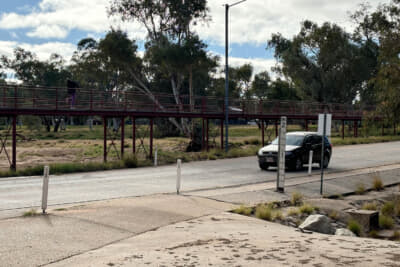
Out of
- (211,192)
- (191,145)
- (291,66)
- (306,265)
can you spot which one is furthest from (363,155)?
(291,66)

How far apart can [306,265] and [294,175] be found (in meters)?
14.1

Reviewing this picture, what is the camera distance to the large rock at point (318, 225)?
10.7 m

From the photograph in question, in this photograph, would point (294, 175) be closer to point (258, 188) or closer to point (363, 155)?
point (258, 188)

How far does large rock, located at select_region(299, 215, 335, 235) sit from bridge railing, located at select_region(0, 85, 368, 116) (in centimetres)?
1762

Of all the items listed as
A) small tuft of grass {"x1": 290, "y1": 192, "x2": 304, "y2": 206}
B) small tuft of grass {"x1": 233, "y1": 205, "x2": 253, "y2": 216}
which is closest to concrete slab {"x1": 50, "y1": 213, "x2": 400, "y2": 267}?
small tuft of grass {"x1": 233, "y1": 205, "x2": 253, "y2": 216}

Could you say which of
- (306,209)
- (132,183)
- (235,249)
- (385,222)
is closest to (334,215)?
(306,209)

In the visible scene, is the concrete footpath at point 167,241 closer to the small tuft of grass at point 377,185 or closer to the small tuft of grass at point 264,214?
the small tuft of grass at point 264,214

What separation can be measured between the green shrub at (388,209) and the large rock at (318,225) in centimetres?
397

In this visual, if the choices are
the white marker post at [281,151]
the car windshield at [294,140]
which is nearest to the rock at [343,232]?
the white marker post at [281,151]

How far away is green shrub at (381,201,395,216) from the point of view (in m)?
14.3

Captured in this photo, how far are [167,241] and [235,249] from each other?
1223 millimetres

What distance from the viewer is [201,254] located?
23.9 ft

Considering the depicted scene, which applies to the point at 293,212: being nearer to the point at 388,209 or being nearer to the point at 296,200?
the point at 296,200

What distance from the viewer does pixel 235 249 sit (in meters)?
7.66
